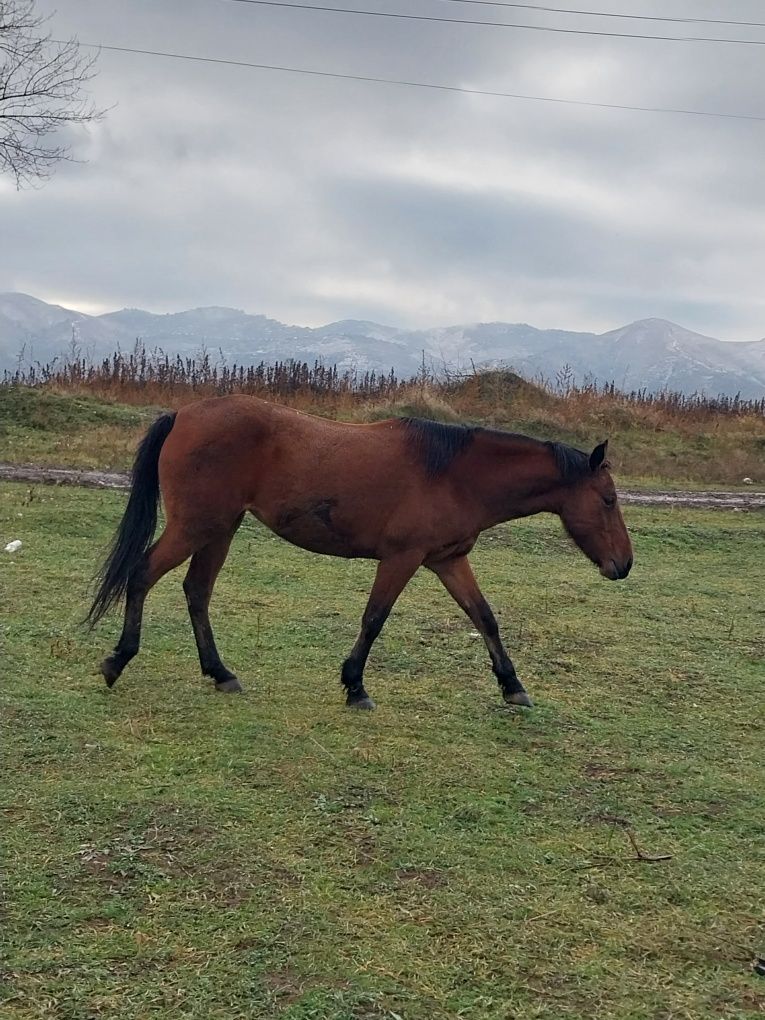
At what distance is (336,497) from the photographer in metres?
5.72

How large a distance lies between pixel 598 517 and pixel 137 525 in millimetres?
3106

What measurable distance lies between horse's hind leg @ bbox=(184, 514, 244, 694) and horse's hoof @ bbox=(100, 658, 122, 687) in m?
0.57

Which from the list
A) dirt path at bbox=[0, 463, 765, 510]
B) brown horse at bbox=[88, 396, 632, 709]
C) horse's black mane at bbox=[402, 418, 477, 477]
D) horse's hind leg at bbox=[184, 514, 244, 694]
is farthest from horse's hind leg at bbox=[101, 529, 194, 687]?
dirt path at bbox=[0, 463, 765, 510]

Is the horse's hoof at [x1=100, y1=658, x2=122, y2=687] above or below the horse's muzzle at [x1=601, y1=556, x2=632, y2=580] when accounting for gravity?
below

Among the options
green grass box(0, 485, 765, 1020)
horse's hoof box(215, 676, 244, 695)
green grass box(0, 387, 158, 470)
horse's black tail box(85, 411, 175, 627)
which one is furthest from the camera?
green grass box(0, 387, 158, 470)

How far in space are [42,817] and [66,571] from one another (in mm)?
4918

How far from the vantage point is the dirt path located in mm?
12336

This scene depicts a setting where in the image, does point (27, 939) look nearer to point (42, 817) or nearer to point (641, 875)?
point (42, 817)

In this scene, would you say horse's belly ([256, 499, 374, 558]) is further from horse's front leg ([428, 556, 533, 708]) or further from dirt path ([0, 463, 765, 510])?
dirt path ([0, 463, 765, 510])

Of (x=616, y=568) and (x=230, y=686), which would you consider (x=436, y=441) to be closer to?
(x=616, y=568)

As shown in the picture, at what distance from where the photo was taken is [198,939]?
2934mm

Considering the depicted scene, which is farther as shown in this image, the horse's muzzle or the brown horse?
the horse's muzzle

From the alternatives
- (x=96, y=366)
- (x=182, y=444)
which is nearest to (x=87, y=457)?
(x=96, y=366)

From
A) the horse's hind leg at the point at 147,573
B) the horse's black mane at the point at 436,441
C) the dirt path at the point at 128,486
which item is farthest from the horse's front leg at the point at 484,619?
the dirt path at the point at 128,486
